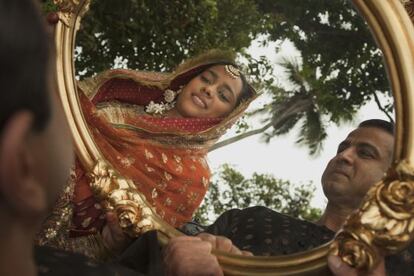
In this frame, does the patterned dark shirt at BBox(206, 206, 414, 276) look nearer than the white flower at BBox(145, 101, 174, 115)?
Yes

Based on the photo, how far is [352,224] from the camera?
2.78 ft

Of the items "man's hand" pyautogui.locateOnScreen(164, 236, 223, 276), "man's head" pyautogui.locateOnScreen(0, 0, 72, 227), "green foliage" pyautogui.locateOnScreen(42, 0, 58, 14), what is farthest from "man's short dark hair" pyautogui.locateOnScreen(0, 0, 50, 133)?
"green foliage" pyautogui.locateOnScreen(42, 0, 58, 14)

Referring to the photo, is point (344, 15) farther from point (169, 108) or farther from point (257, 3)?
point (169, 108)

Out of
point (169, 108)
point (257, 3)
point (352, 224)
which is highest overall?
point (257, 3)

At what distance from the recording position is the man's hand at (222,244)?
0.89m

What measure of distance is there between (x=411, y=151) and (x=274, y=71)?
185 millimetres

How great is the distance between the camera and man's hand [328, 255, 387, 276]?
83cm

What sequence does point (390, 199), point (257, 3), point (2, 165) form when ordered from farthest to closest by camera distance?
point (257, 3) → point (390, 199) → point (2, 165)

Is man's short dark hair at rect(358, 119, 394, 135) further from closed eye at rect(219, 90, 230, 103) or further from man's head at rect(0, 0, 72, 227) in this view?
man's head at rect(0, 0, 72, 227)

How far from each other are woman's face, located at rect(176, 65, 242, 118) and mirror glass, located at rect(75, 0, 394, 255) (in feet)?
0.08

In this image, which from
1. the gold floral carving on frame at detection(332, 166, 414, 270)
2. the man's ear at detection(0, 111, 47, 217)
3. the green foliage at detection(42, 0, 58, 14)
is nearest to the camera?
the man's ear at detection(0, 111, 47, 217)

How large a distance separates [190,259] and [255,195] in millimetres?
103

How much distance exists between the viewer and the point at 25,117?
389 millimetres

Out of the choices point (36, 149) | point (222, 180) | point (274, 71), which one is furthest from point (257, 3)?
point (36, 149)
